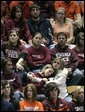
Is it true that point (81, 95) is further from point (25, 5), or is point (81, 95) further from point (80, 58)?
point (25, 5)

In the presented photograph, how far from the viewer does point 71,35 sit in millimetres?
8406

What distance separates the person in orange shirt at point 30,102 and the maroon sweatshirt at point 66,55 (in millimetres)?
1368

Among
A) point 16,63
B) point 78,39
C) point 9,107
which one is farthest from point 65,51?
point 9,107

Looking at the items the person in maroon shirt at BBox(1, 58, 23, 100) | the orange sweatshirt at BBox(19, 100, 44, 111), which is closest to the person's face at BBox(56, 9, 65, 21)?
the person in maroon shirt at BBox(1, 58, 23, 100)

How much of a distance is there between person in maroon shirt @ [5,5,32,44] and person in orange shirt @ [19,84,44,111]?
1.94 m

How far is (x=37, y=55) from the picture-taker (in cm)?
748

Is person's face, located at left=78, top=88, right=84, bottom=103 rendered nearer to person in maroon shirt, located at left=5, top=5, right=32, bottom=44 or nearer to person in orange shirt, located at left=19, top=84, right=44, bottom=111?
person in orange shirt, located at left=19, top=84, right=44, bottom=111

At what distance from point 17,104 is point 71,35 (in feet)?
8.56

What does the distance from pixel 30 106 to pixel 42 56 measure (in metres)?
1.46

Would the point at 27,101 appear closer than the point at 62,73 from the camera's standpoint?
Yes

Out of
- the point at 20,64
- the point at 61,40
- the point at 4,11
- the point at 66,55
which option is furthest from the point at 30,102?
the point at 4,11

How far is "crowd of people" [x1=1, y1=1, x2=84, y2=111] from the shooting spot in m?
6.36

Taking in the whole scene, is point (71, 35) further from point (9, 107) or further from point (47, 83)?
point (9, 107)

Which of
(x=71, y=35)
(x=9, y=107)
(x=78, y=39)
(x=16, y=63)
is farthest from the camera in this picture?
(x=71, y=35)
